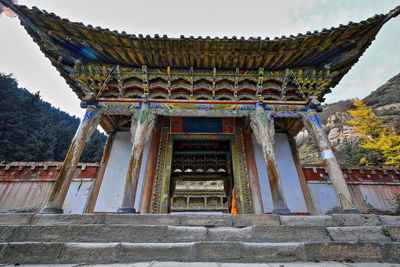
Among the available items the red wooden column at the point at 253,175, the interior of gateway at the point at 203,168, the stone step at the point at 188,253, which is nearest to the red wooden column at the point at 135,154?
the stone step at the point at 188,253

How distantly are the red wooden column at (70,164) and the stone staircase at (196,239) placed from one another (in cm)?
103

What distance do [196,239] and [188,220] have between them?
1.32ft

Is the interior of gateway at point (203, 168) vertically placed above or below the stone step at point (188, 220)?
above

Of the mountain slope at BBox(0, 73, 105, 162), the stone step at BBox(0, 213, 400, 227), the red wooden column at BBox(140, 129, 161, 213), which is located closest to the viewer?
the stone step at BBox(0, 213, 400, 227)

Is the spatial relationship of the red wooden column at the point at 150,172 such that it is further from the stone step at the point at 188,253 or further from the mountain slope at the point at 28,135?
the mountain slope at the point at 28,135

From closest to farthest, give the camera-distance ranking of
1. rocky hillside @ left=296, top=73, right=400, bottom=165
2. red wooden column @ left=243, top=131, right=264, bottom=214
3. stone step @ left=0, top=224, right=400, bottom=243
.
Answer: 1. stone step @ left=0, top=224, right=400, bottom=243
2. red wooden column @ left=243, top=131, right=264, bottom=214
3. rocky hillside @ left=296, top=73, right=400, bottom=165

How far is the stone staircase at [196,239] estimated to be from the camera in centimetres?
238

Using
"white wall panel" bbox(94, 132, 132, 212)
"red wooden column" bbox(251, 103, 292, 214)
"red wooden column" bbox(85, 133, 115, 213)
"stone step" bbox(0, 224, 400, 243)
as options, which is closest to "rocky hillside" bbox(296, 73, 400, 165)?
"red wooden column" bbox(251, 103, 292, 214)

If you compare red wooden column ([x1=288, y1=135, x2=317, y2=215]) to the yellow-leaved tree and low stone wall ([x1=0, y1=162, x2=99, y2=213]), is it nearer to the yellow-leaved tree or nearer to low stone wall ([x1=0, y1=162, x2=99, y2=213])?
low stone wall ([x1=0, y1=162, x2=99, y2=213])

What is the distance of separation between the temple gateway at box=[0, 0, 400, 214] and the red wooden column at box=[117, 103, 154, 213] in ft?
0.09

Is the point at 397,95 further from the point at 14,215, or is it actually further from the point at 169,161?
the point at 14,215

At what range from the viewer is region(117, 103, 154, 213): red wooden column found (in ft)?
14.9

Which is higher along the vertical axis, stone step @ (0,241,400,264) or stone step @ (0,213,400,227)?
stone step @ (0,213,400,227)

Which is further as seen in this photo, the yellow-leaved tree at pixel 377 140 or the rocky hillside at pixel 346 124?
the rocky hillside at pixel 346 124
